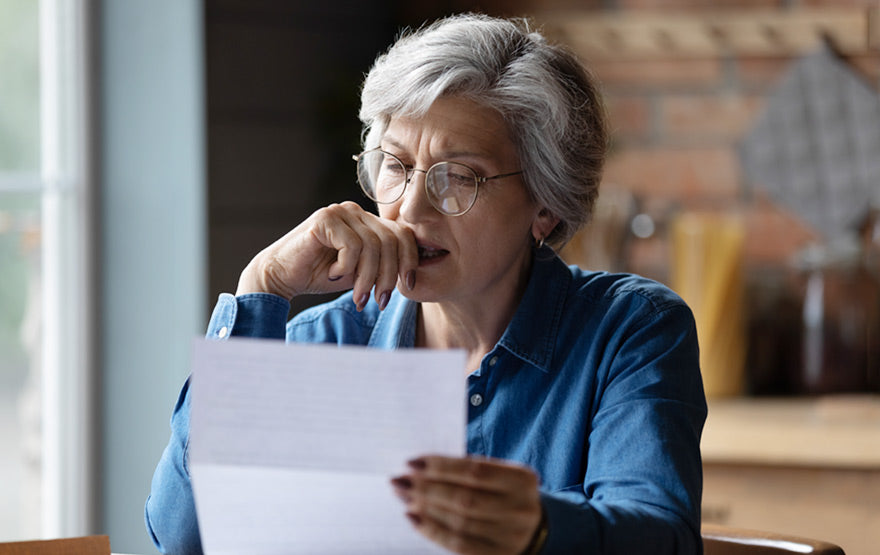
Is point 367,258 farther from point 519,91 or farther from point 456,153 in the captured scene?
point 519,91

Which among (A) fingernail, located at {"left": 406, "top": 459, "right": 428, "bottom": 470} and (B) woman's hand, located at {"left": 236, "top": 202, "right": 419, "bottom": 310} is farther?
(B) woman's hand, located at {"left": 236, "top": 202, "right": 419, "bottom": 310}

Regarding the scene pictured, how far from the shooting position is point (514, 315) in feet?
4.50

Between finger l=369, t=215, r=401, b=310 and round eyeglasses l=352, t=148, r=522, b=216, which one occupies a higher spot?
round eyeglasses l=352, t=148, r=522, b=216

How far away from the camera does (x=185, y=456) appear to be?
1.21 metres

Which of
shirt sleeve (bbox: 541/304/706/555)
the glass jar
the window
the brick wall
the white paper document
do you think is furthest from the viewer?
the brick wall

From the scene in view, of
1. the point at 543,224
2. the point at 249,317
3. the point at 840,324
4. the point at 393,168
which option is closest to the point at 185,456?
the point at 249,317

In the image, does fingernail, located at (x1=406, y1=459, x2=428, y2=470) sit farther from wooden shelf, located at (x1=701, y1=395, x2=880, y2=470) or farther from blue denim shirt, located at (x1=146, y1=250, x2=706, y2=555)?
wooden shelf, located at (x1=701, y1=395, x2=880, y2=470)

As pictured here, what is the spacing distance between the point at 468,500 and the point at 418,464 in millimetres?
53

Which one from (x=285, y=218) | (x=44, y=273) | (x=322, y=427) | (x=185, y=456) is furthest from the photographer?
(x=285, y=218)

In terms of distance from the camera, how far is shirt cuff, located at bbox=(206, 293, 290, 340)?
124 centimetres

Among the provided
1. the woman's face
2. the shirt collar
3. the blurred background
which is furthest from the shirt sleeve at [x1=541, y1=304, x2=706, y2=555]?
the blurred background

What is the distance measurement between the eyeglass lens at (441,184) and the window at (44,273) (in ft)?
3.42

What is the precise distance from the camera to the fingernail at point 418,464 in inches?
32.0

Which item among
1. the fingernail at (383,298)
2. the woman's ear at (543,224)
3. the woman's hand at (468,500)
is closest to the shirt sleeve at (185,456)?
the fingernail at (383,298)
